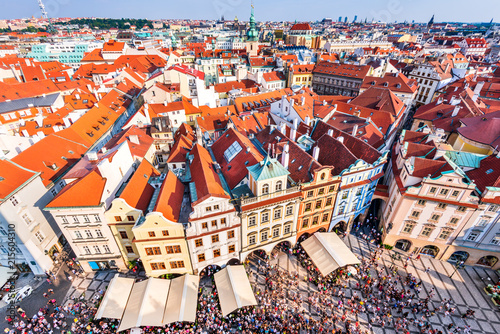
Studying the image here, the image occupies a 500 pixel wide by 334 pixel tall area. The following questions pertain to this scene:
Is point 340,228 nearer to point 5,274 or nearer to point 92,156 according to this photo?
point 92,156

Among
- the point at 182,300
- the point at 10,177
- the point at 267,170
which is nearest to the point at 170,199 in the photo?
the point at 182,300

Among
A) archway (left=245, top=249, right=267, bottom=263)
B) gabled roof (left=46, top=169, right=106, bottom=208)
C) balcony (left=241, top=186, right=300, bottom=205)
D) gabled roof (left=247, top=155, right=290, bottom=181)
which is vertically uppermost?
gabled roof (left=247, top=155, right=290, bottom=181)

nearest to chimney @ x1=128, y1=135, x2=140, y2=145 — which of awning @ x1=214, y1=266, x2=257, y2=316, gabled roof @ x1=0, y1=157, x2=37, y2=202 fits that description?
gabled roof @ x1=0, y1=157, x2=37, y2=202

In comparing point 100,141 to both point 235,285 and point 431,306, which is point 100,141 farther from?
point 431,306

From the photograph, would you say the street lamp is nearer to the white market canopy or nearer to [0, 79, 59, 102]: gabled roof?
the white market canopy

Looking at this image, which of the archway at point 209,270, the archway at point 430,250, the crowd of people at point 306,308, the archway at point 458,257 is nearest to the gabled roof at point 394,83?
the archway at point 458,257
